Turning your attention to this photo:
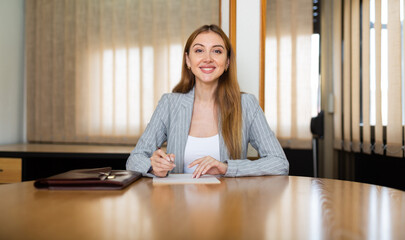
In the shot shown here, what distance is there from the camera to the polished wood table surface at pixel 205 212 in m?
0.59

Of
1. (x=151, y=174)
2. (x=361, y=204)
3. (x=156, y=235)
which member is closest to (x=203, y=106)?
(x=151, y=174)

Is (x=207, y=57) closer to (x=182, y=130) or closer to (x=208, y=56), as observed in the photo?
(x=208, y=56)

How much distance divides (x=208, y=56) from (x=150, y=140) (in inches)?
21.3

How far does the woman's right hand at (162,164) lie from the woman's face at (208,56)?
25.2 inches

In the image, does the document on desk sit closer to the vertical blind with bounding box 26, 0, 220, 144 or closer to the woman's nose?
the woman's nose

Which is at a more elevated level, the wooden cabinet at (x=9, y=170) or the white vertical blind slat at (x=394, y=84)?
the white vertical blind slat at (x=394, y=84)

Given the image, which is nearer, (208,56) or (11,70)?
(208,56)

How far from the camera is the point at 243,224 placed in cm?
64

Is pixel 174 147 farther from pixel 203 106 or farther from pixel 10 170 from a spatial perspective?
pixel 10 170

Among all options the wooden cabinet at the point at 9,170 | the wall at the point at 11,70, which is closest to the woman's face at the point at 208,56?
the wooden cabinet at the point at 9,170

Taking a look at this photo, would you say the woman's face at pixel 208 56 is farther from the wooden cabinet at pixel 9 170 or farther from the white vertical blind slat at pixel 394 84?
the wooden cabinet at pixel 9 170

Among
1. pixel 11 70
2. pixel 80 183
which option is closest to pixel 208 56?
pixel 80 183

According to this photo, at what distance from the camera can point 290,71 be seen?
2.71 m

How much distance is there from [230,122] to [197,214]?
984 mm
